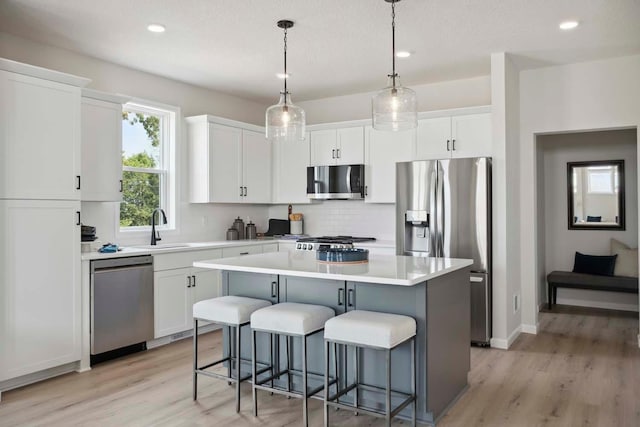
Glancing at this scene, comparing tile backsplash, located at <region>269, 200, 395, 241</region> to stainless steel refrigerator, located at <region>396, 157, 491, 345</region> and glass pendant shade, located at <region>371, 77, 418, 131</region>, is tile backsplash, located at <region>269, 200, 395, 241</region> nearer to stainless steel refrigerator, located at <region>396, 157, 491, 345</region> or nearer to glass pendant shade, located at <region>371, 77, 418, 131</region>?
stainless steel refrigerator, located at <region>396, 157, 491, 345</region>

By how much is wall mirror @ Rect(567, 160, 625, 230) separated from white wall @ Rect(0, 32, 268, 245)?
3959 mm

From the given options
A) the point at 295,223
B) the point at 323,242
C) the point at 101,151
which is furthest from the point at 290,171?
the point at 101,151

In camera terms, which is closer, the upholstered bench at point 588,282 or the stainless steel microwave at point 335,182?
the stainless steel microwave at point 335,182

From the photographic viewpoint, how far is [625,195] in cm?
633

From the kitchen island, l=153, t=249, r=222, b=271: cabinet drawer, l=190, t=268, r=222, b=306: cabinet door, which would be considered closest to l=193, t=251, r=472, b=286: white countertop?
the kitchen island

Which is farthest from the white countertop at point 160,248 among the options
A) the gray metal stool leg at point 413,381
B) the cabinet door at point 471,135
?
the gray metal stool leg at point 413,381

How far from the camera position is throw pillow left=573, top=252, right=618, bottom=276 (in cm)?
624

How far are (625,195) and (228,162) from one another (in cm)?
478

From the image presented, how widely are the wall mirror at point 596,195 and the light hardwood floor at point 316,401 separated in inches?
87.8

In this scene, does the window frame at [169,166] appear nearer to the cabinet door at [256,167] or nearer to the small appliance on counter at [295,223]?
the cabinet door at [256,167]

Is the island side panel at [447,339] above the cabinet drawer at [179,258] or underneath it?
underneath

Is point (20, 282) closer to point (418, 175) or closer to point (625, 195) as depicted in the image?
point (418, 175)

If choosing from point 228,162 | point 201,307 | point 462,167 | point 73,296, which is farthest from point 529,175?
point 73,296

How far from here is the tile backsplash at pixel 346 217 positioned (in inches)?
238
